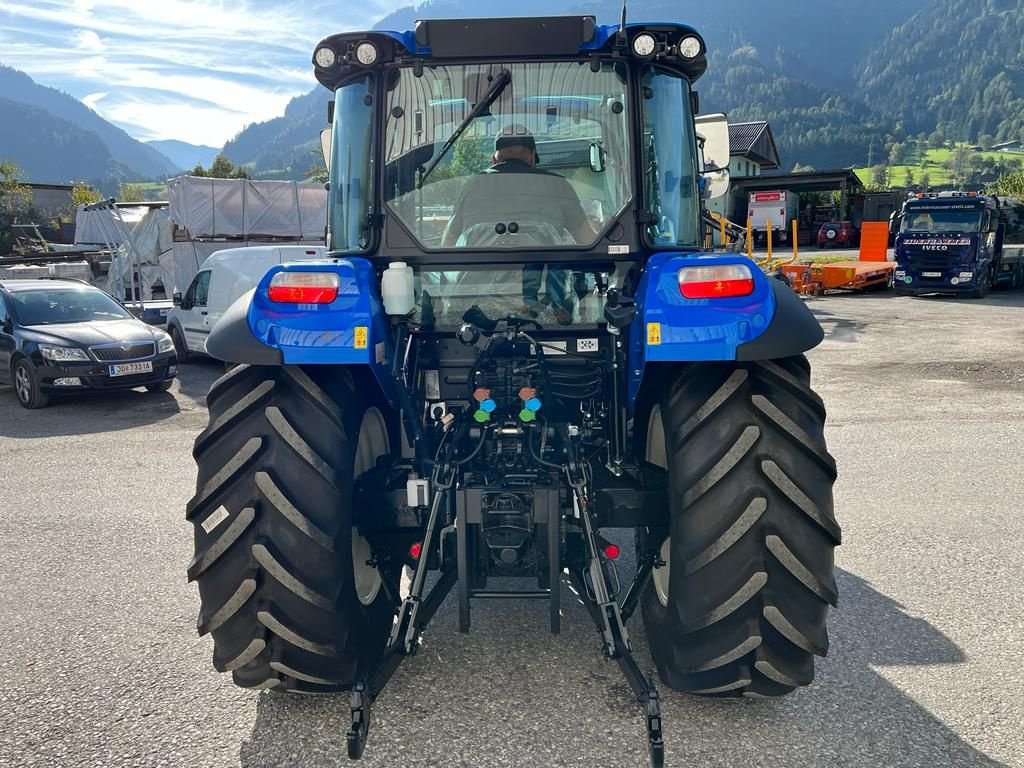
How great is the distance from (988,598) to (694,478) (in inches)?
89.6

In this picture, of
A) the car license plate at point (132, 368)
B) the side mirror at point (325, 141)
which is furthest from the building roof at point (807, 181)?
the side mirror at point (325, 141)

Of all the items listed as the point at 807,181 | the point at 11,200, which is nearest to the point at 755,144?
the point at 807,181

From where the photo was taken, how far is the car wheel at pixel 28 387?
10.2 meters

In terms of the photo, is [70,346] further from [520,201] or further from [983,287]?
[983,287]

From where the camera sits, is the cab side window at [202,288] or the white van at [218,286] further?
the cab side window at [202,288]

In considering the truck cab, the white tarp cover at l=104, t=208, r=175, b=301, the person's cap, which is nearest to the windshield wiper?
the person's cap

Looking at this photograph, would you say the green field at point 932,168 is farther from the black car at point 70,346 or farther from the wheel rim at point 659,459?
the wheel rim at point 659,459

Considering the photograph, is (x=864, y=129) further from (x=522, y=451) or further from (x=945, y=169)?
(x=522, y=451)

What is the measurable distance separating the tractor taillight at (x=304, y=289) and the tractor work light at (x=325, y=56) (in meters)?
0.96

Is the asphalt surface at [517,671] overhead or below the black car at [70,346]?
below

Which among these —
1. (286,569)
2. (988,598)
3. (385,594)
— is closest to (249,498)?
(286,569)

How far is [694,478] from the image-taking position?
2.73 metres

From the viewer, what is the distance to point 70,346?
10219 millimetres

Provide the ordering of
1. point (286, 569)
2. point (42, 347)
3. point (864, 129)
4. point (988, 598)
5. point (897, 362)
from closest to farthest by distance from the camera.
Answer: point (286, 569)
point (988, 598)
point (42, 347)
point (897, 362)
point (864, 129)
